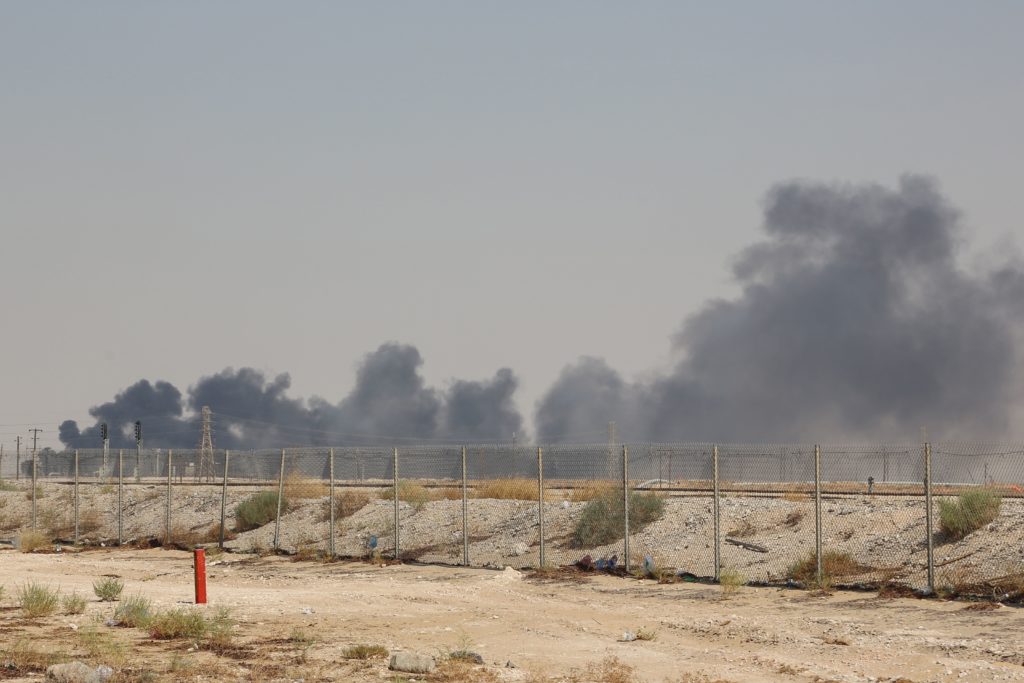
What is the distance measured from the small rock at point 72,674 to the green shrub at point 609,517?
17666mm

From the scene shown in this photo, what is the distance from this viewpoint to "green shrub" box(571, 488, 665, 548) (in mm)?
30828

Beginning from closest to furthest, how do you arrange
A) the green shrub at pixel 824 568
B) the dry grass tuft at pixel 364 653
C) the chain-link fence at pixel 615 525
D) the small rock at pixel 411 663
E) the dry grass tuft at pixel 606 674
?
the dry grass tuft at pixel 606 674, the small rock at pixel 411 663, the dry grass tuft at pixel 364 653, the green shrub at pixel 824 568, the chain-link fence at pixel 615 525

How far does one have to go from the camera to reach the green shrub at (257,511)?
1582 inches

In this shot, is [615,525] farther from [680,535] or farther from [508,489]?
[508,489]

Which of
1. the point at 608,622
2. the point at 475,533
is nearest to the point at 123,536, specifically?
the point at 475,533

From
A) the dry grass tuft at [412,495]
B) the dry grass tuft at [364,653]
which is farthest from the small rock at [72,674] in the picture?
the dry grass tuft at [412,495]

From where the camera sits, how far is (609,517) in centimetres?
3112

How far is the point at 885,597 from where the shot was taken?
882 inches

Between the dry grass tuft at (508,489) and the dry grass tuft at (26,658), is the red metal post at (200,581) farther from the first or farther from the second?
the dry grass tuft at (508,489)

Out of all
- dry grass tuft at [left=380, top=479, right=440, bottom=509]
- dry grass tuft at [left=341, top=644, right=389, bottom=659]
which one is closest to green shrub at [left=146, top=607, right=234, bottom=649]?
dry grass tuft at [left=341, top=644, right=389, bottom=659]

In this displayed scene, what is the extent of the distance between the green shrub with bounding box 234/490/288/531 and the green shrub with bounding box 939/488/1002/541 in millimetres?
21145

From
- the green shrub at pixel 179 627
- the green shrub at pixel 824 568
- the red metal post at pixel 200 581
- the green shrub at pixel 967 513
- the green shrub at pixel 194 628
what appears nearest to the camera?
the green shrub at pixel 194 628

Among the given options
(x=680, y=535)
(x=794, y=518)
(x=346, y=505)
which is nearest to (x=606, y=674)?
(x=680, y=535)

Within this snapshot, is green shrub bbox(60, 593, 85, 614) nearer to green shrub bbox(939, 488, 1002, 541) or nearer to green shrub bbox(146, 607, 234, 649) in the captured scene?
green shrub bbox(146, 607, 234, 649)
